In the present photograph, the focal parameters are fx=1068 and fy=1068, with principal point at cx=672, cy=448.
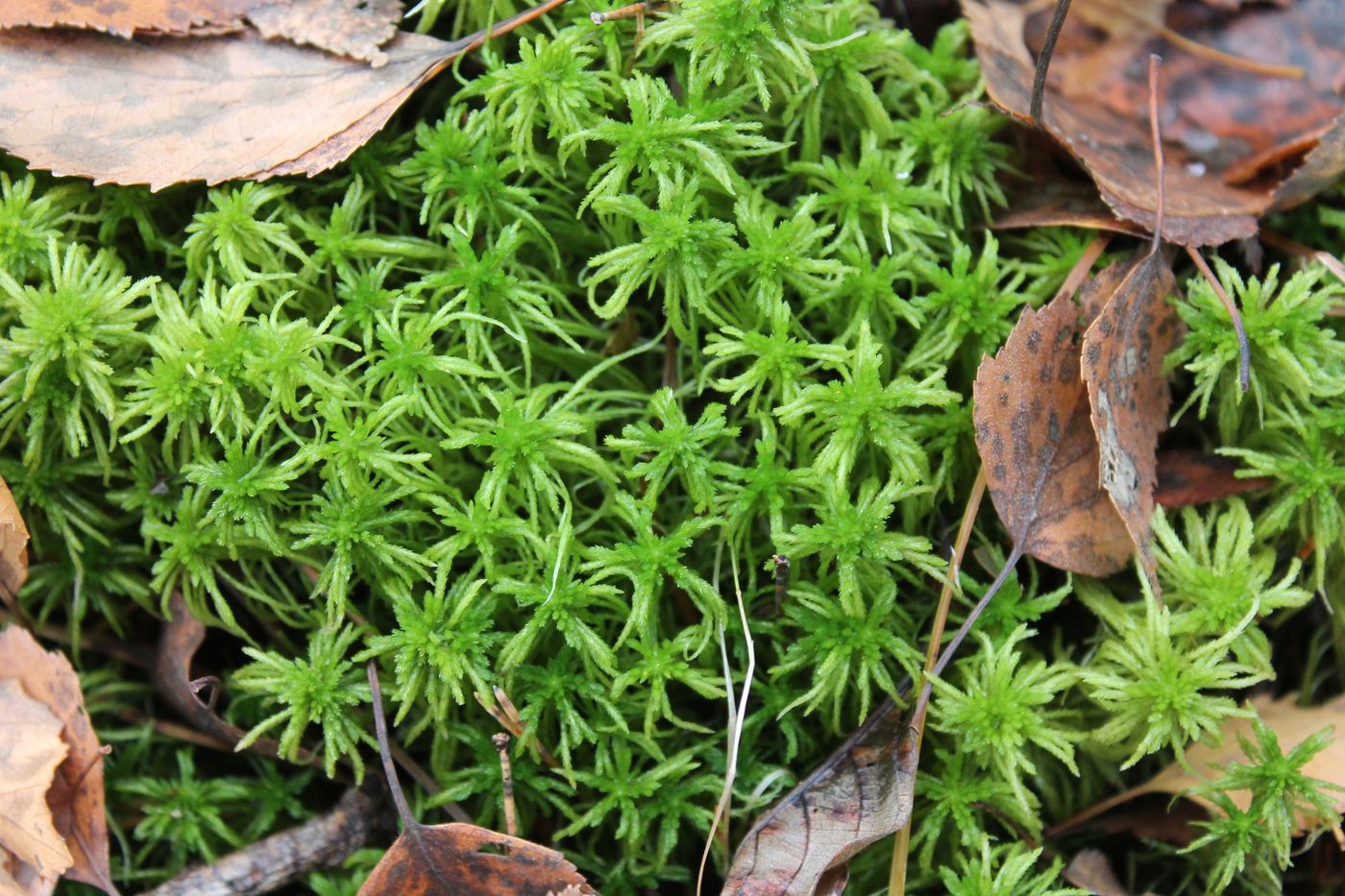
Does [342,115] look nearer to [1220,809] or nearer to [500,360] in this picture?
[500,360]

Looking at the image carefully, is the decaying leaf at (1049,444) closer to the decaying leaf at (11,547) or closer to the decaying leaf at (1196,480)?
the decaying leaf at (1196,480)

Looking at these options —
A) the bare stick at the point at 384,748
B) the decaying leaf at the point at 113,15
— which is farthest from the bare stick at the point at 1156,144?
the decaying leaf at the point at 113,15

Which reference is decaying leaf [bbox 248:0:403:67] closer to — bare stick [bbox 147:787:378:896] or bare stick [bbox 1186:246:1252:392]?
bare stick [bbox 147:787:378:896]

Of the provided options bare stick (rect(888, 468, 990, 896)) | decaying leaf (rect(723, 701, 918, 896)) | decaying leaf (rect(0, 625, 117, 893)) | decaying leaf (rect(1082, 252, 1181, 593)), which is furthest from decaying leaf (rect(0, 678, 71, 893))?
decaying leaf (rect(1082, 252, 1181, 593))

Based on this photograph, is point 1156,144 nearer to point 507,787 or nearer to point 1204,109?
point 1204,109

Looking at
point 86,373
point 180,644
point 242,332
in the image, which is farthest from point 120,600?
point 242,332
